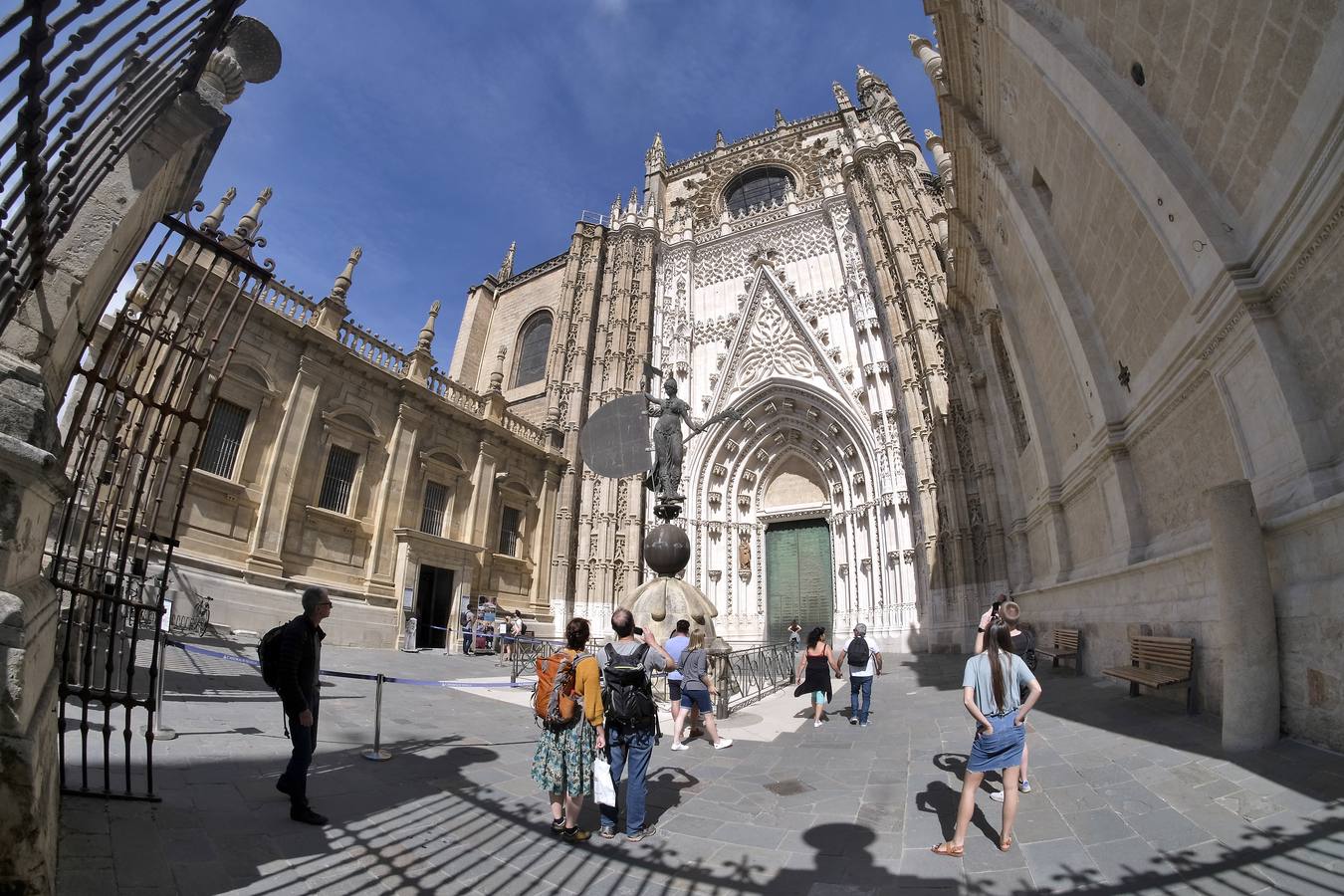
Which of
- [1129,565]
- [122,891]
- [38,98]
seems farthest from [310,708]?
[1129,565]

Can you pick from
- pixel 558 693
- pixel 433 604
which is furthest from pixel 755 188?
pixel 558 693

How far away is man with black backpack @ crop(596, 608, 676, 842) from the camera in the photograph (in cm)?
362

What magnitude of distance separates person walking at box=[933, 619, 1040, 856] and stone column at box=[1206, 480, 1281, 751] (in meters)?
1.95

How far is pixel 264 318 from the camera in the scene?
1368 cm

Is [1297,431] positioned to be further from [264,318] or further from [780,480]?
[780,480]

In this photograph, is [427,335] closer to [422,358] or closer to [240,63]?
[422,358]

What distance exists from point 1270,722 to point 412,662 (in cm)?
1300

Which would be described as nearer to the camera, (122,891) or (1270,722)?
(122,891)

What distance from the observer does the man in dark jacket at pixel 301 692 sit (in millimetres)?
3385

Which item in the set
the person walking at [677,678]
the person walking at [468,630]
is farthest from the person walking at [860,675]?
the person walking at [468,630]

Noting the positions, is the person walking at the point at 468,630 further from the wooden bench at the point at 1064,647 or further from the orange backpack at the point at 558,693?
the wooden bench at the point at 1064,647

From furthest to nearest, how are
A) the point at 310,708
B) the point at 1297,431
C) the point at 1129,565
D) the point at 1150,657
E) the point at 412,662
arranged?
the point at 412,662 < the point at 1129,565 < the point at 1150,657 < the point at 1297,431 < the point at 310,708

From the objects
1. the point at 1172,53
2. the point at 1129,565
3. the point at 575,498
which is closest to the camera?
the point at 1172,53

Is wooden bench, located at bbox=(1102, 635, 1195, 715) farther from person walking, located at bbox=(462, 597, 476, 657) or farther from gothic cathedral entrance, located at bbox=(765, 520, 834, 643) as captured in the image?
gothic cathedral entrance, located at bbox=(765, 520, 834, 643)
